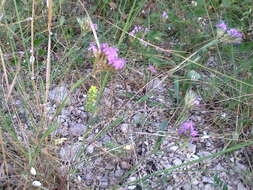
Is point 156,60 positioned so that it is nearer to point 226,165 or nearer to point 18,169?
point 226,165

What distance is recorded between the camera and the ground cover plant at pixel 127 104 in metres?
0.90

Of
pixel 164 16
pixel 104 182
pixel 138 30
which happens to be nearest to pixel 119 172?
pixel 104 182

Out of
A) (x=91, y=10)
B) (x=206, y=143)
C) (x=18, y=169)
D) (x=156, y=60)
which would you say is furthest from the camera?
(x=91, y=10)

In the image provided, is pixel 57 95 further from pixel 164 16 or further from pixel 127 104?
pixel 164 16

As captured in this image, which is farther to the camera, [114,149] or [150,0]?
[150,0]

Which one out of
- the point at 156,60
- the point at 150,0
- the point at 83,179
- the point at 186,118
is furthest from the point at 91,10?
the point at 83,179

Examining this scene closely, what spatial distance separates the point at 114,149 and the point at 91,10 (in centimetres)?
72

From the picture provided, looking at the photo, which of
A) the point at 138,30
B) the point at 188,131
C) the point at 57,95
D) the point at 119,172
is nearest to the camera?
the point at 188,131

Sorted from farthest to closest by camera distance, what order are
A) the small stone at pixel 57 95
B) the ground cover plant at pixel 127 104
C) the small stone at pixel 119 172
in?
the small stone at pixel 57 95
the small stone at pixel 119 172
the ground cover plant at pixel 127 104

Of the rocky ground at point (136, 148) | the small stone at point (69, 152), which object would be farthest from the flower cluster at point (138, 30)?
the small stone at point (69, 152)

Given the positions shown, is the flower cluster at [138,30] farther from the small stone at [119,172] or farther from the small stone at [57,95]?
the small stone at [119,172]

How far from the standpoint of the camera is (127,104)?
47.7 inches

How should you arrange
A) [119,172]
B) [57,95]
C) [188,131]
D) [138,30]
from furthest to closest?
[138,30] → [57,95] → [119,172] → [188,131]

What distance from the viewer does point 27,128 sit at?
107 centimetres
